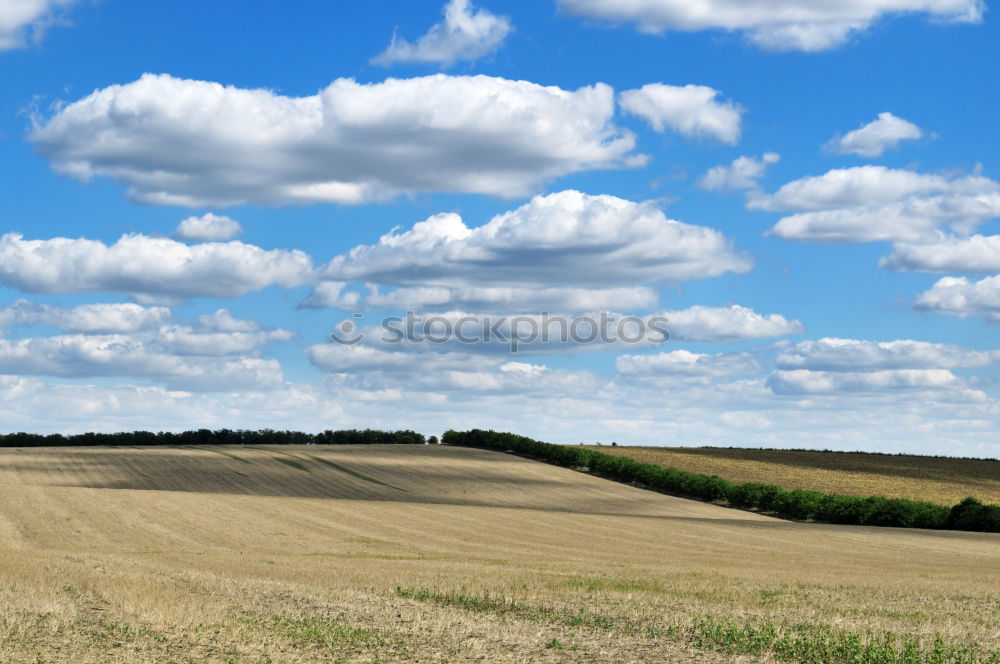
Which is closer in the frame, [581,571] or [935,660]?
[935,660]

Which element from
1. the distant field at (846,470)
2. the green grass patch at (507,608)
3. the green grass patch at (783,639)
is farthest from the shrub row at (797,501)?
the green grass patch at (783,639)

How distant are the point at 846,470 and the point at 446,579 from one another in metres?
79.6

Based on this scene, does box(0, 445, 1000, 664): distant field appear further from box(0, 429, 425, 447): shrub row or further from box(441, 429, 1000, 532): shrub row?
box(0, 429, 425, 447): shrub row

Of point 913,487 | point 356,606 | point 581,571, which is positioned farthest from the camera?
point 913,487

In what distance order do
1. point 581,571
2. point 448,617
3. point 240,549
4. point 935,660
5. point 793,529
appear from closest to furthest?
point 935,660
point 448,617
point 581,571
point 240,549
point 793,529

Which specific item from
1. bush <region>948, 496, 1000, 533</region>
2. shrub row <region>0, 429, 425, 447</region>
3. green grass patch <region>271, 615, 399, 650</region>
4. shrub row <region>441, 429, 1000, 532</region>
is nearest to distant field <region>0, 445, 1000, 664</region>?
green grass patch <region>271, 615, 399, 650</region>

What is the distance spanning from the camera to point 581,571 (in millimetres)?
36750

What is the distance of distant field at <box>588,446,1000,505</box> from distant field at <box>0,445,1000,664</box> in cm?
1556

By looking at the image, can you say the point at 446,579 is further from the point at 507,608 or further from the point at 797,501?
the point at 797,501

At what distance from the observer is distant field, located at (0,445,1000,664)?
20938mm

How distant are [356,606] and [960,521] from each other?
58280 millimetres

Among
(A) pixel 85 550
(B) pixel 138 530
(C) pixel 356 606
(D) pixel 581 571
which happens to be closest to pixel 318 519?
(B) pixel 138 530

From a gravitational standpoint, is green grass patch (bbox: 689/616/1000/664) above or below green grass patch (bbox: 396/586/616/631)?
above

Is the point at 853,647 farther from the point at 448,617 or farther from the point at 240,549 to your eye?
the point at 240,549
